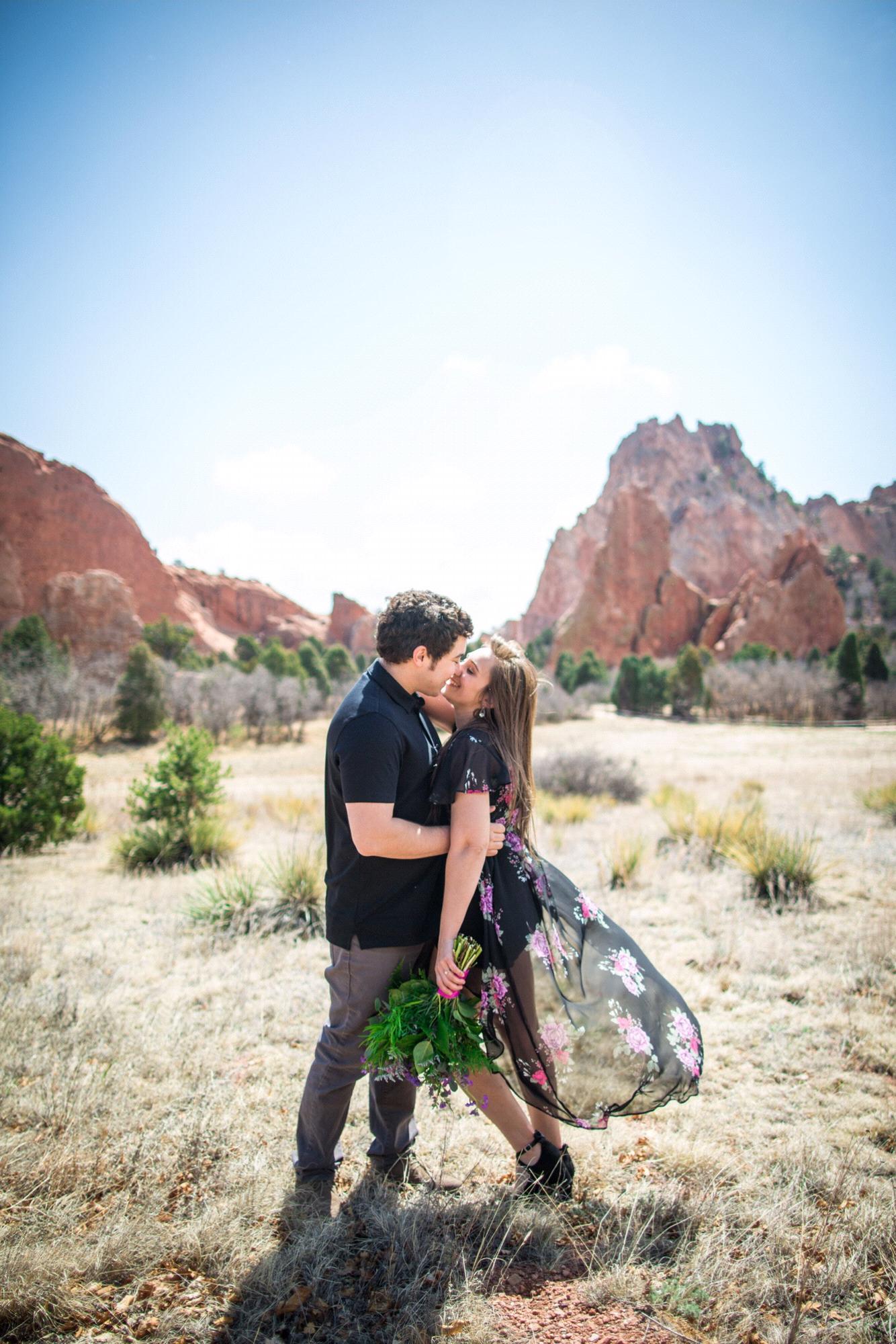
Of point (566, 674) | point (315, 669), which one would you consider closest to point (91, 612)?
point (315, 669)

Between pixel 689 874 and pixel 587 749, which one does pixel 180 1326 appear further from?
pixel 587 749

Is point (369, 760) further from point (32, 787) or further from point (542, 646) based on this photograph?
point (542, 646)

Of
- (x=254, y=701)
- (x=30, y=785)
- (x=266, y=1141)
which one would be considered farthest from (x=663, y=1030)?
(x=254, y=701)

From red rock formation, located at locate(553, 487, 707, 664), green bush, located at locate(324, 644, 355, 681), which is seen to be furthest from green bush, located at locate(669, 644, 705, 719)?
red rock formation, located at locate(553, 487, 707, 664)

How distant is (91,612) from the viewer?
53.2 m

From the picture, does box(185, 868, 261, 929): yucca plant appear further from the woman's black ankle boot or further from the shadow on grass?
the woman's black ankle boot

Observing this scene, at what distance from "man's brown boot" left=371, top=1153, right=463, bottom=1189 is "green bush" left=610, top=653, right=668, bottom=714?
152 ft

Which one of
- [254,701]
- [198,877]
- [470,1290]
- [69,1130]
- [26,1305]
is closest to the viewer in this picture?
[26,1305]

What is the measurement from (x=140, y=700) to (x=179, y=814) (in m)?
23.8

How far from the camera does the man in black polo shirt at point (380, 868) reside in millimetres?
2191

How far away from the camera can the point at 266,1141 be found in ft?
9.04

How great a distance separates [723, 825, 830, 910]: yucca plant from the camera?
6.00m

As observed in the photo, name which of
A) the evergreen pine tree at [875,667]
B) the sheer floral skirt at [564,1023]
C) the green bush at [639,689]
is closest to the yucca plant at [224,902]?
Answer: the sheer floral skirt at [564,1023]

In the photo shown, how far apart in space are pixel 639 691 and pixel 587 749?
35509 millimetres
